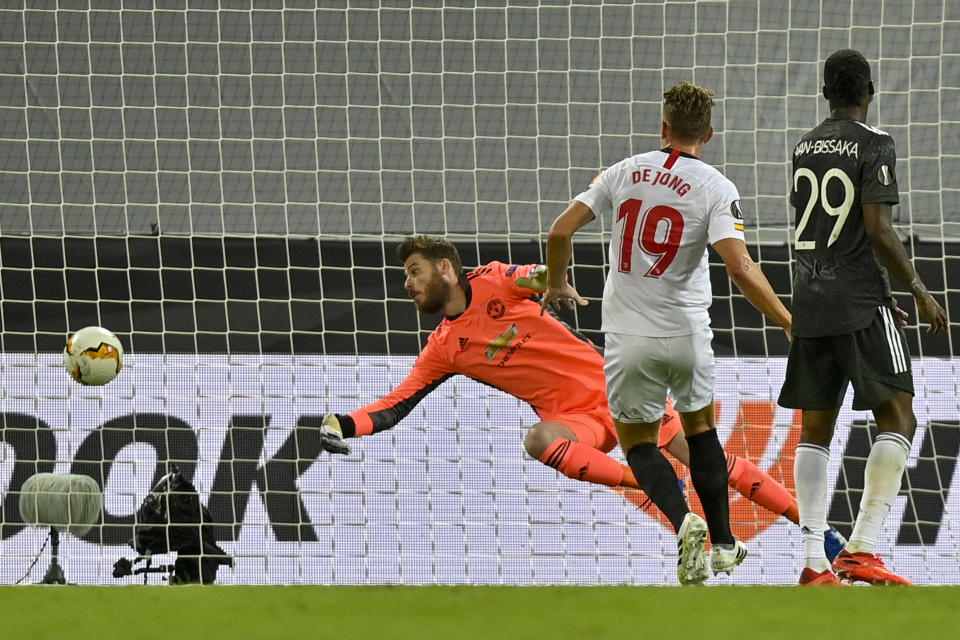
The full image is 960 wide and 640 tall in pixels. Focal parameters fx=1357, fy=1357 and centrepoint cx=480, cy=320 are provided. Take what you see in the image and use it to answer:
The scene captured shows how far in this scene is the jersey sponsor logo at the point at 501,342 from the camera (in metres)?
5.75

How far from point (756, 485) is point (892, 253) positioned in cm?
182

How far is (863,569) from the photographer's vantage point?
3.84 metres

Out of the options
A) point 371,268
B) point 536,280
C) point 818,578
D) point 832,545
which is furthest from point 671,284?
point 371,268

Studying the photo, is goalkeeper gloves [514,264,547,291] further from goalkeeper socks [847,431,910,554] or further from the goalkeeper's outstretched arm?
goalkeeper socks [847,431,910,554]

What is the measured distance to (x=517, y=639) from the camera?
8.72ft

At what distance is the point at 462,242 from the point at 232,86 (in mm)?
2307

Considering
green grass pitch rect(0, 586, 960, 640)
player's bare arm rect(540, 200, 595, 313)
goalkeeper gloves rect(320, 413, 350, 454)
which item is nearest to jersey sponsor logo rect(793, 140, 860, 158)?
player's bare arm rect(540, 200, 595, 313)

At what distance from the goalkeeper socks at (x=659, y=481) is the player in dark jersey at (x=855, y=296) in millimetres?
406

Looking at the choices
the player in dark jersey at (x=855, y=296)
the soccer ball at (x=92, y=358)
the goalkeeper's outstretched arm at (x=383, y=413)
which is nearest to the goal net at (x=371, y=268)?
the soccer ball at (x=92, y=358)

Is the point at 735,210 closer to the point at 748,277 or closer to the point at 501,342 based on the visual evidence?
the point at 748,277

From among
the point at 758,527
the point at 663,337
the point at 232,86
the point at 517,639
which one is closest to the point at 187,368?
the point at 232,86

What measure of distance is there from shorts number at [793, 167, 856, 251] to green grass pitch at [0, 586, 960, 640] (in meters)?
1.10

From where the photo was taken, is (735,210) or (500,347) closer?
(735,210)

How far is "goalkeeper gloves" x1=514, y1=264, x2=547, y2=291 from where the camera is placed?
545cm
